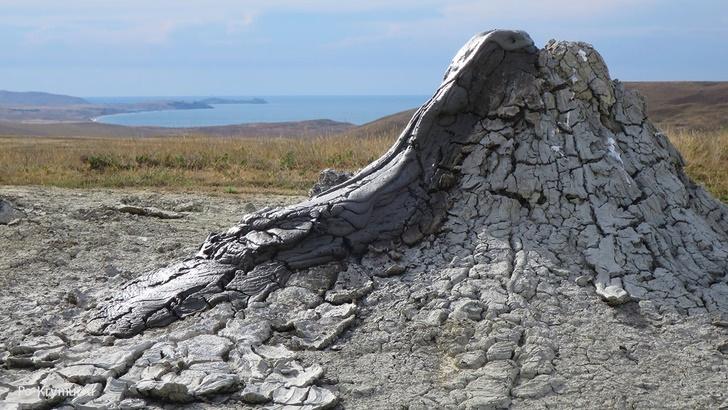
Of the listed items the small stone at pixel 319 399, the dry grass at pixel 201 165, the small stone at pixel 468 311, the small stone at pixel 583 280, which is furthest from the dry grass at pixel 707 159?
the small stone at pixel 319 399

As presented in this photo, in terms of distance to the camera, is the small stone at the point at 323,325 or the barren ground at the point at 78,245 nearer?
the small stone at the point at 323,325

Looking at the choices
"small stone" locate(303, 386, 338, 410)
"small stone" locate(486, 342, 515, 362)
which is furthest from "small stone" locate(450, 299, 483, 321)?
"small stone" locate(303, 386, 338, 410)

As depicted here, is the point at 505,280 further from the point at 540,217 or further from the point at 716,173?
the point at 716,173

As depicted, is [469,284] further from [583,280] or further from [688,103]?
[688,103]

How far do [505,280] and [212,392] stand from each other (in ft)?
5.38

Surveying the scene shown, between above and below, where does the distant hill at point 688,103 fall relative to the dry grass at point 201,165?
above

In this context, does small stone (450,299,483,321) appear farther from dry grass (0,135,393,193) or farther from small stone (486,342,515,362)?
dry grass (0,135,393,193)

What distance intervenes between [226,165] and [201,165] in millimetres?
430

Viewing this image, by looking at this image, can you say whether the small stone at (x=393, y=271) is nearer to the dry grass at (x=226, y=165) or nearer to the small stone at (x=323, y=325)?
the small stone at (x=323, y=325)

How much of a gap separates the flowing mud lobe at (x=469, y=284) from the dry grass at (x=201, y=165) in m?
5.13

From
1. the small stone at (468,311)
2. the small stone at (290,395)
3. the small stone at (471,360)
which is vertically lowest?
the small stone at (290,395)

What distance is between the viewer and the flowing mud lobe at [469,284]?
3797mm

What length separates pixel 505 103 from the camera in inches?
199

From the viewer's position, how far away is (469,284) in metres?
4.41
